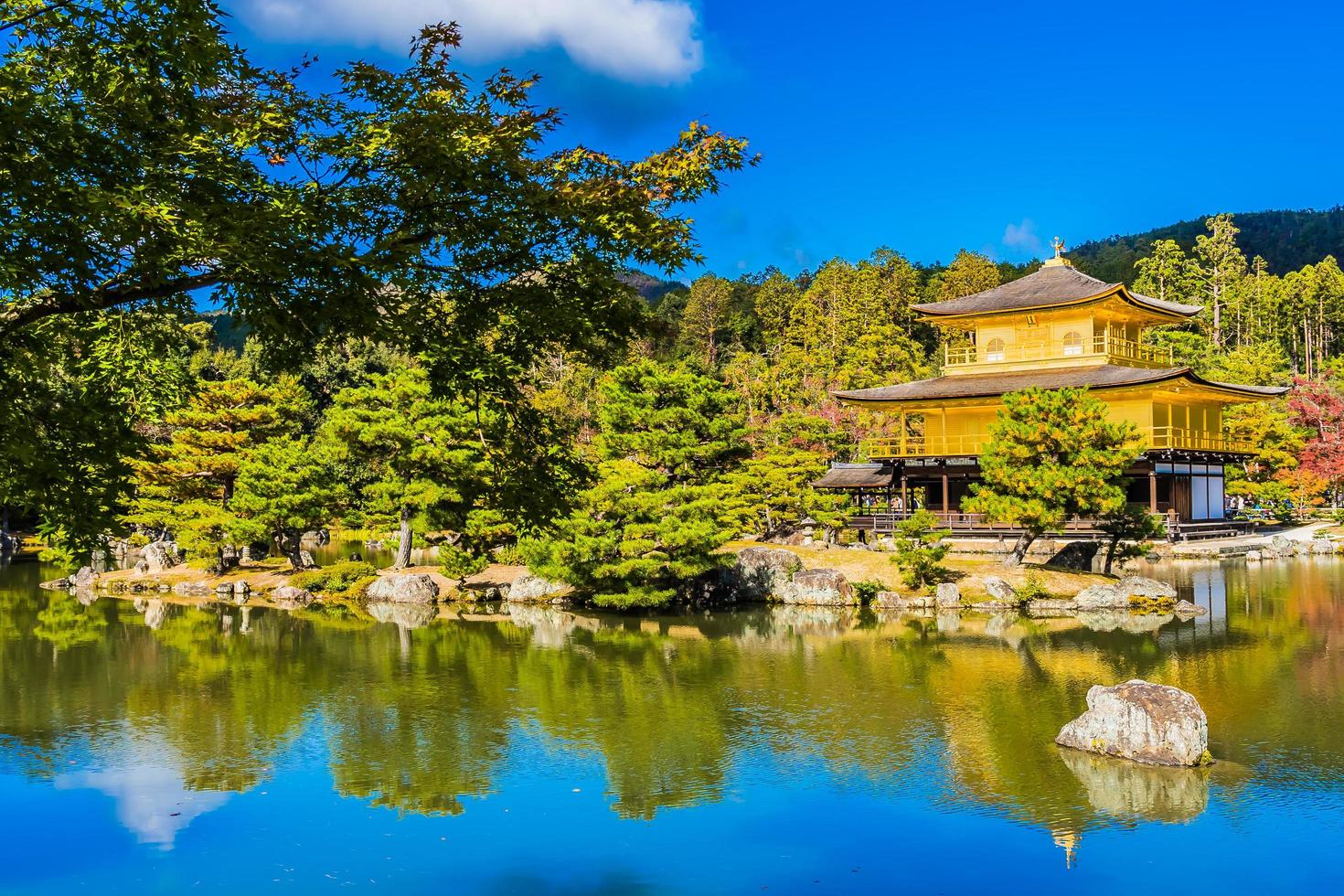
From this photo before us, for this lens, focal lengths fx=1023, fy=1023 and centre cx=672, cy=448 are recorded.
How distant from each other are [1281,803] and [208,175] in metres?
9.46

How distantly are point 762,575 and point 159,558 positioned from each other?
1631 cm

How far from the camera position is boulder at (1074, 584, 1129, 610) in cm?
1953

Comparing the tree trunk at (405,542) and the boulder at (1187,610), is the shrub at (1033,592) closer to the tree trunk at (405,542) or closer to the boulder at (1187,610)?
the boulder at (1187,610)

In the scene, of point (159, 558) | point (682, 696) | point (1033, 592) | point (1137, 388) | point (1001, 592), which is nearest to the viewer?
point (682, 696)

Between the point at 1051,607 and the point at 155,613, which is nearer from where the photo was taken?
the point at 1051,607

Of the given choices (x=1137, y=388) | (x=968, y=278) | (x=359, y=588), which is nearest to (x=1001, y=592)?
(x=1137, y=388)

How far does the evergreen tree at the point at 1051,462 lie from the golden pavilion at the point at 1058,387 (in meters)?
7.45

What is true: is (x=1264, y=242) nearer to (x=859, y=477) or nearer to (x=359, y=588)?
(x=859, y=477)

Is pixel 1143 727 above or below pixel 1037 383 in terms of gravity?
below

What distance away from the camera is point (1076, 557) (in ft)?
75.3

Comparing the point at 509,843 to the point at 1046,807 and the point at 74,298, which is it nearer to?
the point at 1046,807

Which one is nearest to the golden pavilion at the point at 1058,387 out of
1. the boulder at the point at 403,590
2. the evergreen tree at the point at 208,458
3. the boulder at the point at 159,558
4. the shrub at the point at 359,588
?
the boulder at the point at 403,590

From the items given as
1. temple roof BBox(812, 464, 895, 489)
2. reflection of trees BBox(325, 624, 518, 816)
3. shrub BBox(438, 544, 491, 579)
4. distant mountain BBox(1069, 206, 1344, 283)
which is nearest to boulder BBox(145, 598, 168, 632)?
reflection of trees BBox(325, 624, 518, 816)

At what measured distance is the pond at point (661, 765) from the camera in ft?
25.8
